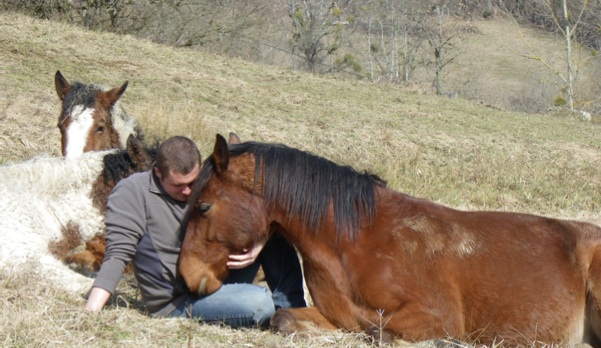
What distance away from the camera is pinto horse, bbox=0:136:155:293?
5469 mm

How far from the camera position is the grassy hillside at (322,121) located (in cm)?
1286

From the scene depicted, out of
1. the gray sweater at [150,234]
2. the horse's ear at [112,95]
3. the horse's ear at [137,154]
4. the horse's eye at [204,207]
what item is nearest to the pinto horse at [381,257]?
the horse's eye at [204,207]

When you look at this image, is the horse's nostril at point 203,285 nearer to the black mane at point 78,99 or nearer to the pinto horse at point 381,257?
the pinto horse at point 381,257

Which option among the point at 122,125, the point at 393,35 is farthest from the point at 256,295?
the point at 393,35

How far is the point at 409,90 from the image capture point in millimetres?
25391

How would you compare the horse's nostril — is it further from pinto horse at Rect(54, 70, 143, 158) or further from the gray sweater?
pinto horse at Rect(54, 70, 143, 158)

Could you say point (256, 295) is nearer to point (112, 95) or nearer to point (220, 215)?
point (220, 215)

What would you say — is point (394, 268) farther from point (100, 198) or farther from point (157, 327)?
point (100, 198)

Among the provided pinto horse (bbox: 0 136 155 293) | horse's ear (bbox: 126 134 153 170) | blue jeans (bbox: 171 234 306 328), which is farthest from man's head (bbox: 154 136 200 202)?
horse's ear (bbox: 126 134 153 170)

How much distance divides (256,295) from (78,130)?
401cm

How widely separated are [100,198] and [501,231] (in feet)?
11.1

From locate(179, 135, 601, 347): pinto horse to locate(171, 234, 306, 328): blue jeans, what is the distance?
0.52 ft

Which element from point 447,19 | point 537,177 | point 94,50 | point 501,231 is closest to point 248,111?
point 94,50

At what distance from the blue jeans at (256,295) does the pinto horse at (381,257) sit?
159 millimetres
